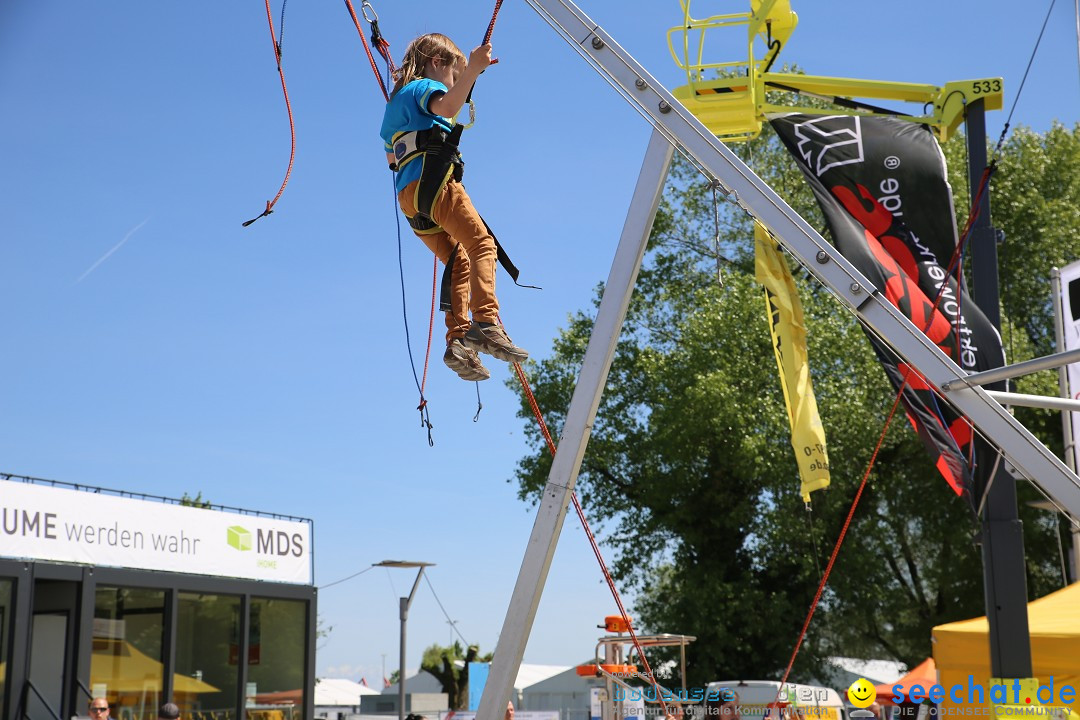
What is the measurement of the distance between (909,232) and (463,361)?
408cm

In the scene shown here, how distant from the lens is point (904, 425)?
2323 centimetres

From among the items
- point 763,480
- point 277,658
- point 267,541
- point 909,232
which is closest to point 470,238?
point 909,232

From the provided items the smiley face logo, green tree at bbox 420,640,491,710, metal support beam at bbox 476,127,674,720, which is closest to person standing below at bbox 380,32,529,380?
metal support beam at bbox 476,127,674,720

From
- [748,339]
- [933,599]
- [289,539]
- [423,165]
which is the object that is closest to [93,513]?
[289,539]

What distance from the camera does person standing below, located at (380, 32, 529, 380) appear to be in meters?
5.36

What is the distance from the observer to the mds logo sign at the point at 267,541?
1591cm

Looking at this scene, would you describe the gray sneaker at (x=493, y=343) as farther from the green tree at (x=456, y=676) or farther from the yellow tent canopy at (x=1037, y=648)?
the green tree at (x=456, y=676)

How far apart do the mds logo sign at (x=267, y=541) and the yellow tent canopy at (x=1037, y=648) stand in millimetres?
9825

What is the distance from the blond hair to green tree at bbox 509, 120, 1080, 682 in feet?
54.3

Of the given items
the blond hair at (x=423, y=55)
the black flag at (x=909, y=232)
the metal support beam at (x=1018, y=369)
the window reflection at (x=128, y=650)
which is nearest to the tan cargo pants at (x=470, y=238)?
the blond hair at (x=423, y=55)

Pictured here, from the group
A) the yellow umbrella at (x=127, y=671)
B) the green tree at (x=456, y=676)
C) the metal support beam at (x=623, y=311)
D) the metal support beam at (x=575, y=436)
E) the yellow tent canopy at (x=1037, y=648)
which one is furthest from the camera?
the green tree at (x=456, y=676)

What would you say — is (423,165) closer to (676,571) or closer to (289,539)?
(289,539)

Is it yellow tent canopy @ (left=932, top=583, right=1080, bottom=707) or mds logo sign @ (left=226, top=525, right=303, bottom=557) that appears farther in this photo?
mds logo sign @ (left=226, top=525, right=303, bottom=557)

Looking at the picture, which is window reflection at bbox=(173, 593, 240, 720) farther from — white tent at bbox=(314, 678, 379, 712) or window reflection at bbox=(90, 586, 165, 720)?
white tent at bbox=(314, 678, 379, 712)
